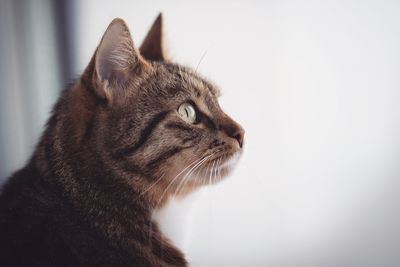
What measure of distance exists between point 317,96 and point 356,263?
1.47 ft

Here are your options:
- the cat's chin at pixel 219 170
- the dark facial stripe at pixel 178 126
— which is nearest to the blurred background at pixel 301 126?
the cat's chin at pixel 219 170

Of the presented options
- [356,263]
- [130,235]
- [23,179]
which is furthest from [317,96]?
[23,179]

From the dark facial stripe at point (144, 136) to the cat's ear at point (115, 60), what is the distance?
4.3 inches

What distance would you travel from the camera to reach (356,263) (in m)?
1.01

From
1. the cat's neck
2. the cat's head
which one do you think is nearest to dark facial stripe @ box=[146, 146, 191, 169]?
the cat's head

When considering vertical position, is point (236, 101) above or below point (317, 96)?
below

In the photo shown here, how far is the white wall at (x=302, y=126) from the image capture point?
990 mm

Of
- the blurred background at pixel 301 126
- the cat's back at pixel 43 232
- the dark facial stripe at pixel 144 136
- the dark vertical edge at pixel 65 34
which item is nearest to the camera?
the cat's back at pixel 43 232

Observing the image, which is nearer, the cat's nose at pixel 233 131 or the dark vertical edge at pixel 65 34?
the cat's nose at pixel 233 131

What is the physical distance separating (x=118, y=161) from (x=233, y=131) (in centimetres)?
27

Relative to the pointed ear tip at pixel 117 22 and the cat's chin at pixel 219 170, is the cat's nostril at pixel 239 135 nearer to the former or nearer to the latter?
the cat's chin at pixel 219 170

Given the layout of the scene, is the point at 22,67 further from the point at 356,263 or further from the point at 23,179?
the point at 356,263

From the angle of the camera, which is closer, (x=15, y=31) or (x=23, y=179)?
(x=23, y=179)

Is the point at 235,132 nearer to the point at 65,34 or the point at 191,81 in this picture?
the point at 191,81
